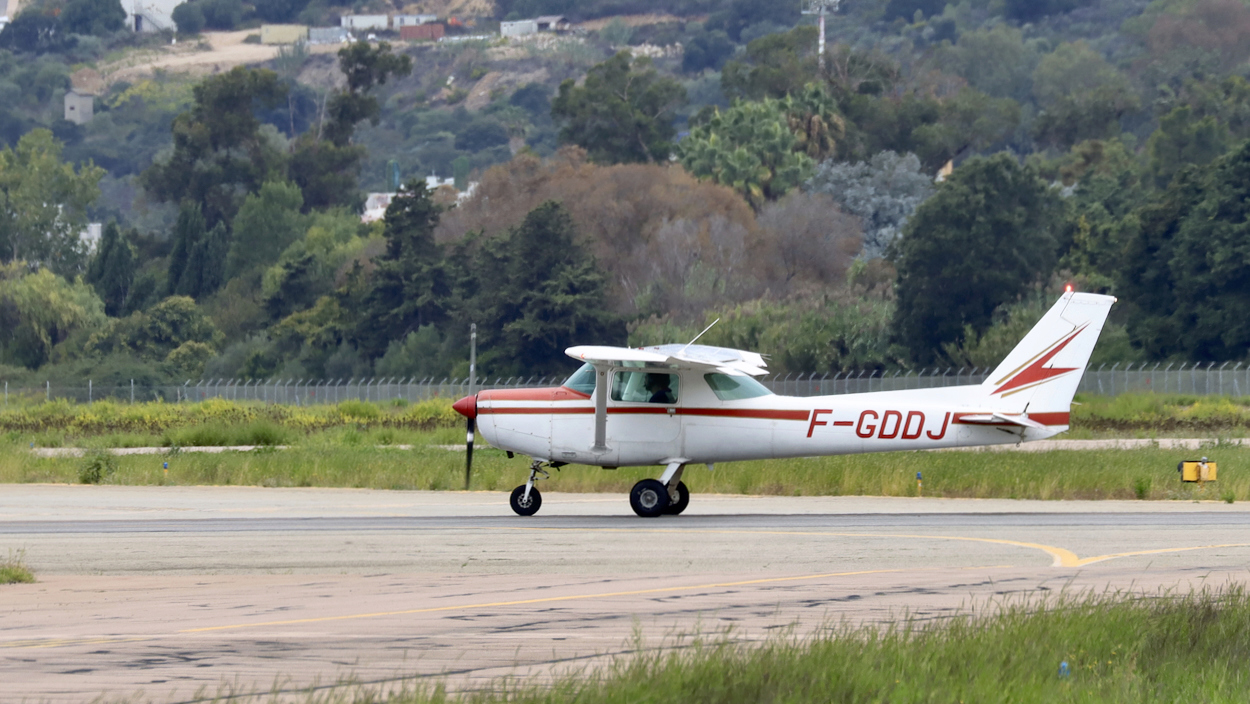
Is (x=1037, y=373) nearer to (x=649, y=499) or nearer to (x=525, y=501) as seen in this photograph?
(x=649, y=499)

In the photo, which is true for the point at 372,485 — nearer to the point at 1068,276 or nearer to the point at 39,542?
the point at 39,542

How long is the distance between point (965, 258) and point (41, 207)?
3148 inches

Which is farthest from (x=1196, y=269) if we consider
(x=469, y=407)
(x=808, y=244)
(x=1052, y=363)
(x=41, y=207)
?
A: (x=41, y=207)

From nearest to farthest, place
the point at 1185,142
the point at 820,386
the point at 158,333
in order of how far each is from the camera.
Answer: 1. the point at 820,386
2. the point at 158,333
3. the point at 1185,142

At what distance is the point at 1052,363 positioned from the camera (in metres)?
21.2

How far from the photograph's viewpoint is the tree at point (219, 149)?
427 ft

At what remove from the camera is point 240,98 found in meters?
130

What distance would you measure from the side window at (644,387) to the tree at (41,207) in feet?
359

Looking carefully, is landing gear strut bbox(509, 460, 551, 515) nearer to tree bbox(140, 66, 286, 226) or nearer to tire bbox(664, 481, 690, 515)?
tire bbox(664, 481, 690, 515)

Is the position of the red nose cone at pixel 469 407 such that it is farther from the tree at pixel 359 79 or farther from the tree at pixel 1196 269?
the tree at pixel 359 79

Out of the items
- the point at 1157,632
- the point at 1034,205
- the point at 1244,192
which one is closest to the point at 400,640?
the point at 1157,632

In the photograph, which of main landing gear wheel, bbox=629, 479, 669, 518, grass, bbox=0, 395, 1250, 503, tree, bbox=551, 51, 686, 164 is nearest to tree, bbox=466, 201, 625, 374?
grass, bbox=0, 395, 1250, 503

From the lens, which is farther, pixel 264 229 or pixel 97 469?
pixel 264 229

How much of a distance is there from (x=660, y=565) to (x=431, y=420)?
1418 inches
